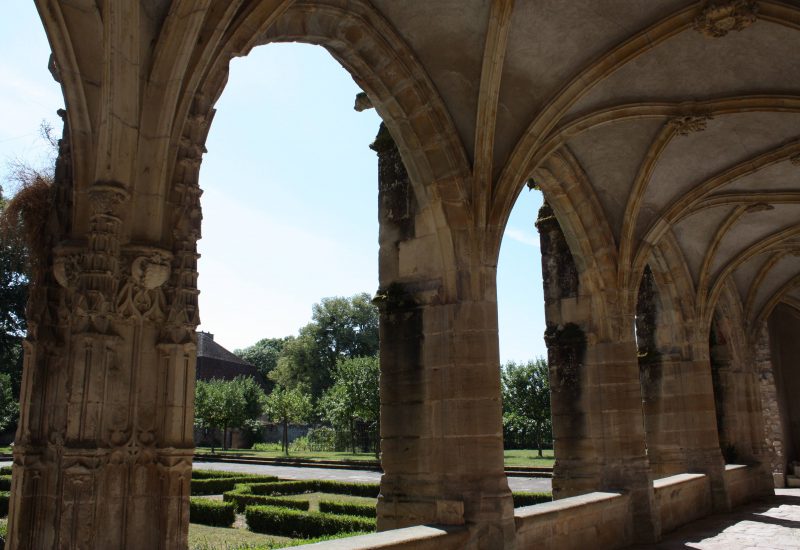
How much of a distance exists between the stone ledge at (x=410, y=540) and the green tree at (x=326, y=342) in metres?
38.9

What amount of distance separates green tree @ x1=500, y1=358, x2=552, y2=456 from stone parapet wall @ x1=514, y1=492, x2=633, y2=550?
23243mm

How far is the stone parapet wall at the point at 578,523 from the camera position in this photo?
5.80 metres

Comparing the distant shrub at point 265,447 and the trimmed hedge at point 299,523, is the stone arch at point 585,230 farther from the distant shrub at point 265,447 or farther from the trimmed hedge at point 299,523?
the distant shrub at point 265,447

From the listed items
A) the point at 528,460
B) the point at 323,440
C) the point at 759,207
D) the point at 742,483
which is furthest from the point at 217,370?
the point at 759,207

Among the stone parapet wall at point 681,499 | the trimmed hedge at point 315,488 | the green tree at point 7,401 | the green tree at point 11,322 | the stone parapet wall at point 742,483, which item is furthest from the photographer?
the green tree at point 7,401

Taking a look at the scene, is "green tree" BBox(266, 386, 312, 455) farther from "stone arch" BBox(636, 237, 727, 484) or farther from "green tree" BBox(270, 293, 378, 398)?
"stone arch" BBox(636, 237, 727, 484)

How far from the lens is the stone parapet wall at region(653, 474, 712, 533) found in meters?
8.64

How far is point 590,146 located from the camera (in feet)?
27.2

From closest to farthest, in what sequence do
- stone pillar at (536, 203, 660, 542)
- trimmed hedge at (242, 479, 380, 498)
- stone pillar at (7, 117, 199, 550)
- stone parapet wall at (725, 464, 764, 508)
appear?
stone pillar at (7, 117, 199, 550), stone pillar at (536, 203, 660, 542), stone parapet wall at (725, 464, 764, 508), trimmed hedge at (242, 479, 380, 498)

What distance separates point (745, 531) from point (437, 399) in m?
5.35

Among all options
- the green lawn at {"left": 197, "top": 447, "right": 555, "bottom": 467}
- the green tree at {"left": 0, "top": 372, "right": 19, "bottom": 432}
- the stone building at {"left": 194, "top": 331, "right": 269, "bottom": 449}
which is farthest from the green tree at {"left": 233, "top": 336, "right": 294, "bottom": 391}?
the green tree at {"left": 0, "top": 372, "right": 19, "bottom": 432}

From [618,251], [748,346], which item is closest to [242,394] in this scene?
[748,346]

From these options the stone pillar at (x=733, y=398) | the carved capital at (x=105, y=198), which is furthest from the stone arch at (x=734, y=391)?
the carved capital at (x=105, y=198)

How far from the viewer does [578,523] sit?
21.5 feet
